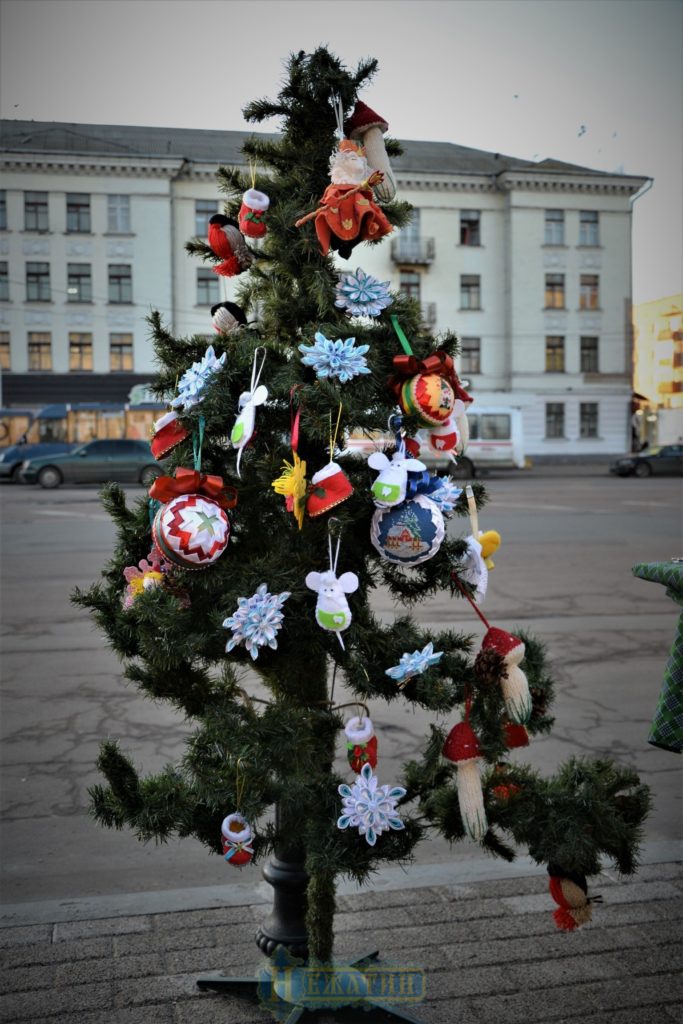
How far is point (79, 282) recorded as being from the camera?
116 ft

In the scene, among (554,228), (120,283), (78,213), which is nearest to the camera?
(78,213)

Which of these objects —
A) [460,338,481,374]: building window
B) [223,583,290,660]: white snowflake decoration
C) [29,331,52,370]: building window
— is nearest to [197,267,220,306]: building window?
[29,331,52,370]: building window

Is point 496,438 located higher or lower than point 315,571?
higher

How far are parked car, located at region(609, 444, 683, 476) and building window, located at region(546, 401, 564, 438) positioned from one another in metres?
8.98

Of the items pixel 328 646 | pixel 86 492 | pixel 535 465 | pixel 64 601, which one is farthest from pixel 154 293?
pixel 328 646

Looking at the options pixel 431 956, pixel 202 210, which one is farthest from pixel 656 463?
pixel 431 956

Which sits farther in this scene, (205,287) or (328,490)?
(205,287)

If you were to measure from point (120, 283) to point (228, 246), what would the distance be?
3484cm

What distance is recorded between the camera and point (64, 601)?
9.04 meters

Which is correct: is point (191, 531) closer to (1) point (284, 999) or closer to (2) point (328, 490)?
(2) point (328, 490)

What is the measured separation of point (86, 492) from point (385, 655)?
2220cm

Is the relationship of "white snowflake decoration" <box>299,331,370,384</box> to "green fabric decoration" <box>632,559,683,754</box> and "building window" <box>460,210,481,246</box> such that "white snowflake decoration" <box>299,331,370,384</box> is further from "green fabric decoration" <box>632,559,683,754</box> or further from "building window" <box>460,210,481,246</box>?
"building window" <box>460,210,481,246</box>

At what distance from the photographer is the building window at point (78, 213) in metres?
33.9

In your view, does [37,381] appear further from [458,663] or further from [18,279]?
[458,663]
